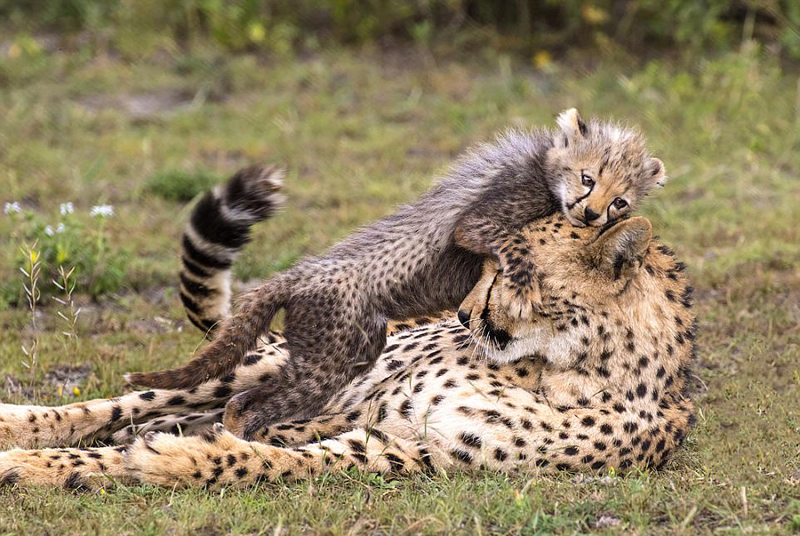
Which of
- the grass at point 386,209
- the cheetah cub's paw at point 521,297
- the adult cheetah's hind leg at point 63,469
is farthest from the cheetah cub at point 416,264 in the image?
the grass at point 386,209

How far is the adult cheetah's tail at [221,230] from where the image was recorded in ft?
12.1

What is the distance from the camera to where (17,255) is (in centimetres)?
496

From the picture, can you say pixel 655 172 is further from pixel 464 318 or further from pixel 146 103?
pixel 146 103

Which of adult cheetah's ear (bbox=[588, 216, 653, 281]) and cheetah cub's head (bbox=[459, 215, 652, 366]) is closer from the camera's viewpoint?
adult cheetah's ear (bbox=[588, 216, 653, 281])

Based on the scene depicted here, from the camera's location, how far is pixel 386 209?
606 cm

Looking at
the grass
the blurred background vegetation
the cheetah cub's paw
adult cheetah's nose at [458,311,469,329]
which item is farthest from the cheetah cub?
the blurred background vegetation

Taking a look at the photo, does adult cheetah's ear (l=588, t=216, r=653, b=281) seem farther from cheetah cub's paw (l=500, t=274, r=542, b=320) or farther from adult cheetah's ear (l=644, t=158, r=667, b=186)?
adult cheetah's ear (l=644, t=158, r=667, b=186)

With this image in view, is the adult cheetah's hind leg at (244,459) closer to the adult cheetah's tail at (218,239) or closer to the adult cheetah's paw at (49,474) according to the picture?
the adult cheetah's paw at (49,474)

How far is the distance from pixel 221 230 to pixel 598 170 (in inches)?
47.4

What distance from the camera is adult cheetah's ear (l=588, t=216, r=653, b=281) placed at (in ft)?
10.6

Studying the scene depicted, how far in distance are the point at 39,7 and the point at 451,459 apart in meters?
6.81

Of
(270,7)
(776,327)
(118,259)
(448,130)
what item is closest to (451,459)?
(776,327)

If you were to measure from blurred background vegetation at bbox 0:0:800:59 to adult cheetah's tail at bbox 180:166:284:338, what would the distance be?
4.68 meters

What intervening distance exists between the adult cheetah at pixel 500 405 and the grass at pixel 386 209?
0.26ft
